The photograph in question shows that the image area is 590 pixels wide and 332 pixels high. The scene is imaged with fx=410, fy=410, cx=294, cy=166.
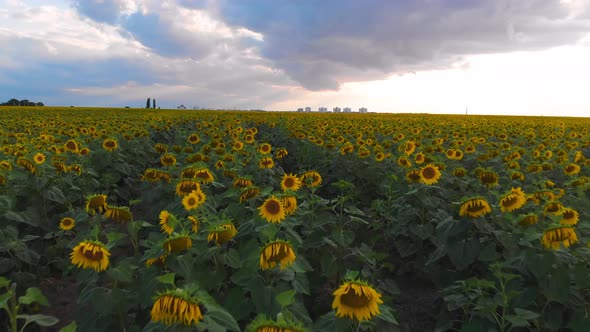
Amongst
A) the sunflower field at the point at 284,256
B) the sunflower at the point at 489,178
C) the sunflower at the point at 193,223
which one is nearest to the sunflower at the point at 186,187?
the sunflower field at the point at 284,256

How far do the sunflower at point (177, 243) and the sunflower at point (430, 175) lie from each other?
A: 3504mm

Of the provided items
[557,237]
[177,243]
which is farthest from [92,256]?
[557,237]

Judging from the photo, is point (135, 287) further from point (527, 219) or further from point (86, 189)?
point (86, 189)

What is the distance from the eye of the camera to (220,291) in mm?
3275

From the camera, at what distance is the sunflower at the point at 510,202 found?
12.6ft

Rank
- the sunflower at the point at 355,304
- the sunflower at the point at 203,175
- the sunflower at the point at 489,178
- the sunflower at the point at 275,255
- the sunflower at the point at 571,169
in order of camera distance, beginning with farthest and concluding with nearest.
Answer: the sunflower at the point at 571,169 → the sunflower at the point at 489,178 → the sunflower at the point at 203,175 → the sunflower at the point at 275,255 → the sunflower at the point at 355,304

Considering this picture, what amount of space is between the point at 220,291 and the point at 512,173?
467cm

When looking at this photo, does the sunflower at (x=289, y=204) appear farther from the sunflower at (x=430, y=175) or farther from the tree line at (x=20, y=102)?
the tree line at (x=20, y=102)

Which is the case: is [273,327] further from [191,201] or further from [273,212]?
[191,201]

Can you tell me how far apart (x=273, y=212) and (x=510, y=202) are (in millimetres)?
2263

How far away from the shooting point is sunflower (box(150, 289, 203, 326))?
175 cm

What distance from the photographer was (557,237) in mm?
3059

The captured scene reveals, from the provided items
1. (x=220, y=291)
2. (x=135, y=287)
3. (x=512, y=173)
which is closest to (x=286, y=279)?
(x=220, y=291)

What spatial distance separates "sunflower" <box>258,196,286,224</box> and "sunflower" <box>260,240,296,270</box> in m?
0.85
